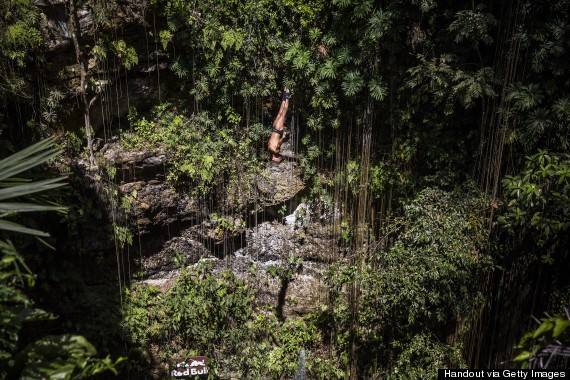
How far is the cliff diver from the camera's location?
4.52 m

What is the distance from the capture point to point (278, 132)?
463 centimetres

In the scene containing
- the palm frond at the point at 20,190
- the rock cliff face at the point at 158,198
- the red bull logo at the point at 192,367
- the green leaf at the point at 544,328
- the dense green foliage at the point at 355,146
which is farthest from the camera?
the rock cliff face at the point at 158,198

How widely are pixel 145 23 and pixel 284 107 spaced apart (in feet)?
5.31

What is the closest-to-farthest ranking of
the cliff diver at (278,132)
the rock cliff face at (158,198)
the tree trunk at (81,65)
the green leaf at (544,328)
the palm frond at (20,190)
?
the green leaf at (544,328) < the palm frond at (20,190) < the tree trunk at (81,65) < the rock cliff face at (158,198) < the cliff diver at (278,132)

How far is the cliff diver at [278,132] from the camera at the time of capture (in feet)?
14.8

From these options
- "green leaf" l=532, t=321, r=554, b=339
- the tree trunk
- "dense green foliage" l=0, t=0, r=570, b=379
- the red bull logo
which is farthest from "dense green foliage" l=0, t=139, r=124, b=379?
the tree trunk

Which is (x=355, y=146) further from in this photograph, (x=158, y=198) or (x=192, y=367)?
(x=192, y=367)

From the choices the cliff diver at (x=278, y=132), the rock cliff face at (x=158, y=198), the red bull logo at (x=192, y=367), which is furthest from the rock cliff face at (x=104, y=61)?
the red bull logo at (x=192, y=367)

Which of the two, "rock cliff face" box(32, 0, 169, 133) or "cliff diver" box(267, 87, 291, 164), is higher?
"rock cliff face" box(32, 0, 169, 133)

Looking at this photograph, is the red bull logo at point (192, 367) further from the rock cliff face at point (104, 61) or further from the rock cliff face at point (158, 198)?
the rock cliff face at point (104, 61)

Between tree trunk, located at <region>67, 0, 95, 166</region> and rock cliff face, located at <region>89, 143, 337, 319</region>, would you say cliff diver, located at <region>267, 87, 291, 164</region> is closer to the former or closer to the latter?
rock cliff face, located at <region>89, 143, 337, 319</region>

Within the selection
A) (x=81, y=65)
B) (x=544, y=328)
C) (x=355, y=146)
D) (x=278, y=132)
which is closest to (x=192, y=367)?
(x=278, y=132)

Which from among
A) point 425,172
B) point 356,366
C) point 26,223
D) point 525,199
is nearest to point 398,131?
point 425,172

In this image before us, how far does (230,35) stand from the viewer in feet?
14.4
